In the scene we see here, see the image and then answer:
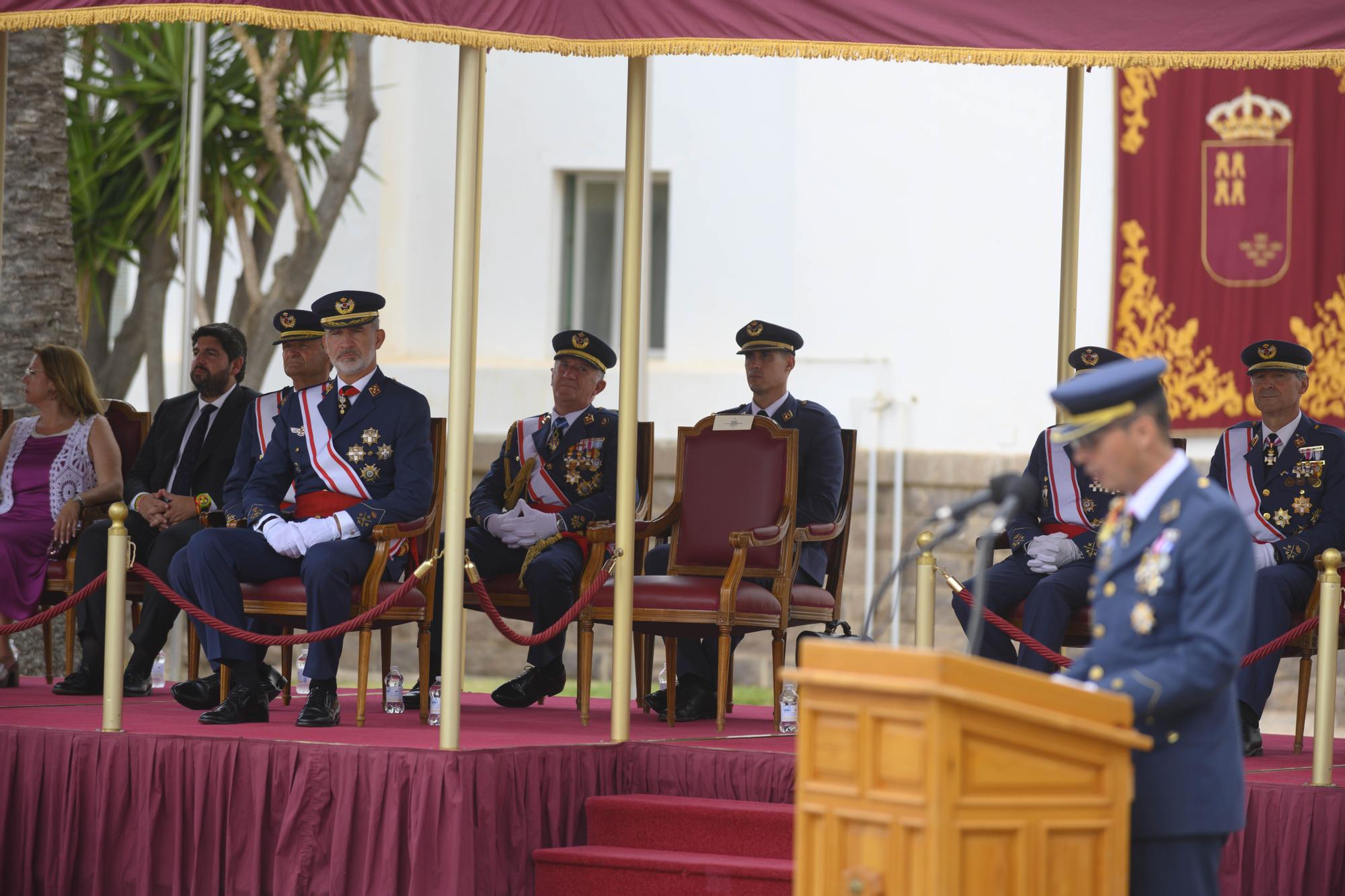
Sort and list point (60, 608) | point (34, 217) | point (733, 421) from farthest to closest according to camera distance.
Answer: point (34, 217) → point (733, 421) → point (60, 608)

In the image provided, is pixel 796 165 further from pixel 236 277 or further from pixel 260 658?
pixel 260 658

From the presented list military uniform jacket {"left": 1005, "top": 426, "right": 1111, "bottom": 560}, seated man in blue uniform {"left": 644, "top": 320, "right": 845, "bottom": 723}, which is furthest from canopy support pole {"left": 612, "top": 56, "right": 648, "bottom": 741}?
military uniform jacket {"left": 1005, "top": 426, "right": 1111, "bottom": 560}

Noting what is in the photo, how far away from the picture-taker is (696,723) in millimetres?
7004

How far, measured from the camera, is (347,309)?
262 inches

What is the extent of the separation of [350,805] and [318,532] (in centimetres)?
119

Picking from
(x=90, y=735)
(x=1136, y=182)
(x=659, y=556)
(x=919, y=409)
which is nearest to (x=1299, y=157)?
(x=1136, y=182)

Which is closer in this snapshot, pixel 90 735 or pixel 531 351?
pixel 90 735

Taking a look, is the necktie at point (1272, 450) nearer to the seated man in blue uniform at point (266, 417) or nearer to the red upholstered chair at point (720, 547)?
the red upholstered chair at point (720, 547)

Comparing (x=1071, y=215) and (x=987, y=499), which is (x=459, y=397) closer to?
(x=987, y=499)

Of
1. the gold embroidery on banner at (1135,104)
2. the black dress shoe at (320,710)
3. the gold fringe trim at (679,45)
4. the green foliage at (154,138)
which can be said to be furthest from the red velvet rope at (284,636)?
the gold embroidery on banner at (1135,104)

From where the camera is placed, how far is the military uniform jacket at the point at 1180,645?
3346 mm

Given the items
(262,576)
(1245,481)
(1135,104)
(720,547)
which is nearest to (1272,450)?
(1245,481)

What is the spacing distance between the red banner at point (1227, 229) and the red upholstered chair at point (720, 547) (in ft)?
19.0

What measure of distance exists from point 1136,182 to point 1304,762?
22.0ft
